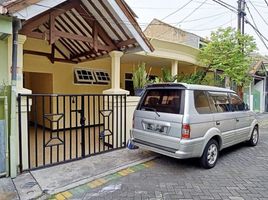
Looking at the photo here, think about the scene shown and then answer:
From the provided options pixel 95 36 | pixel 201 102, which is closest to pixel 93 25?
pixel 95 36

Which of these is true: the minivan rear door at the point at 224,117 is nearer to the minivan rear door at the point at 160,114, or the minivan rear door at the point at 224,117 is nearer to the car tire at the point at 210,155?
the car tire at the point at 210,155

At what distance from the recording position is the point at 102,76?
1134cm

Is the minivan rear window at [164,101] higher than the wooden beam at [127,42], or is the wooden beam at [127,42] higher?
the wooden beam at [127,42]

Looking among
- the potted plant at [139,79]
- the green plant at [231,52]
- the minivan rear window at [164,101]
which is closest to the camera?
the minivan rear window at [164,101]

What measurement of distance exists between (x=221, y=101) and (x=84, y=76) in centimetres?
624

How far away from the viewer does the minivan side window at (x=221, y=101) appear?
5926 mm

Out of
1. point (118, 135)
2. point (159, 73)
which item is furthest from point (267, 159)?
point (159, 73)

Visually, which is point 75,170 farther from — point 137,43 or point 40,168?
point 137,43

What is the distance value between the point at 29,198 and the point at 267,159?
572 cm

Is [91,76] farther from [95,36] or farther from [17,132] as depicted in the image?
[17,132]

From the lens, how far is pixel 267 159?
6.46 meters

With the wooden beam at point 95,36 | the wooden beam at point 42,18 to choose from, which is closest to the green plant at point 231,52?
the wooden beam at point 95,36

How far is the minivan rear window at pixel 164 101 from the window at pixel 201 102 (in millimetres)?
378

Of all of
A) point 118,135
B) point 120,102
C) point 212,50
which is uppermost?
point 212,50
